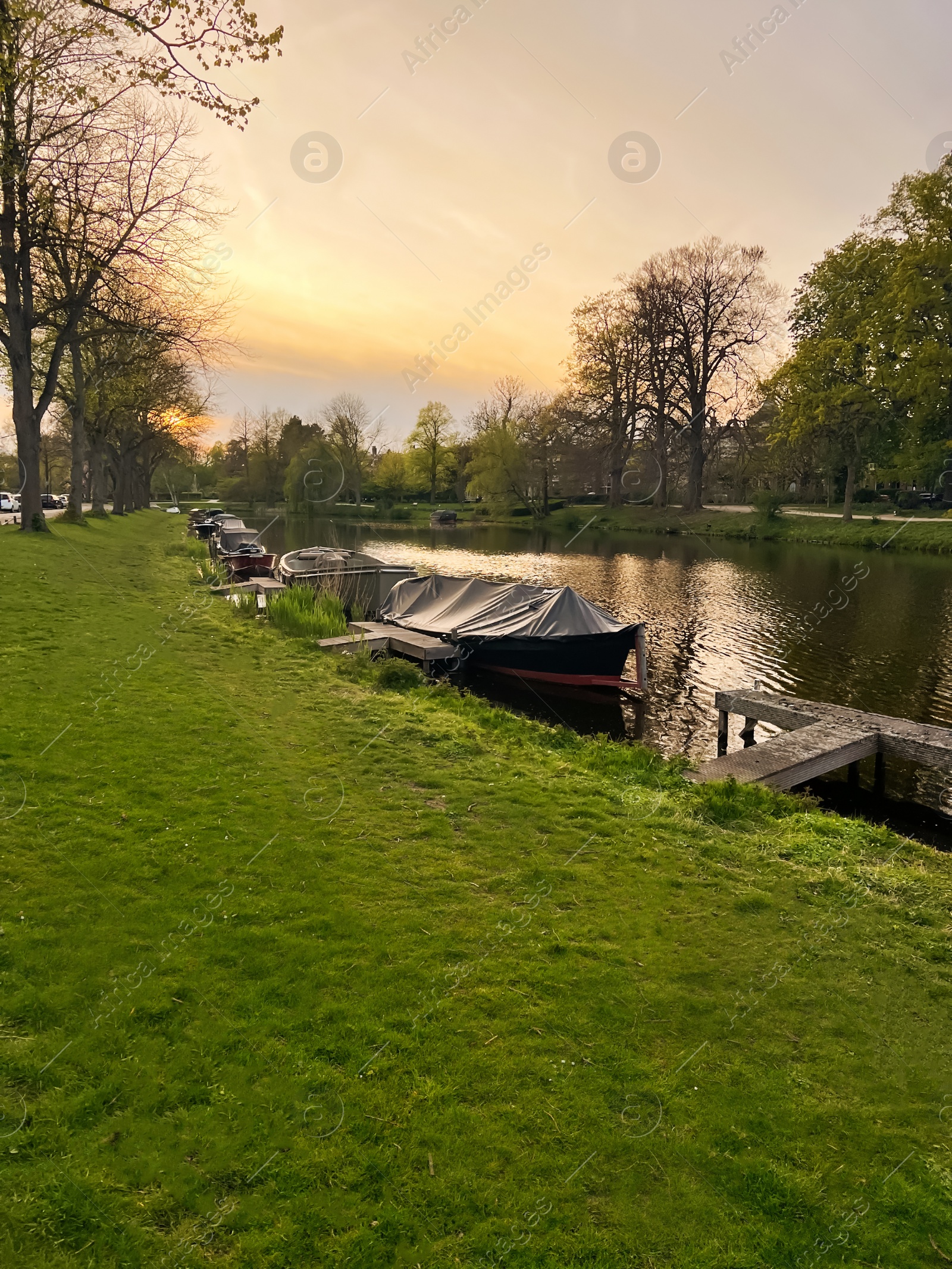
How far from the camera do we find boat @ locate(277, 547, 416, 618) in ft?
75.4

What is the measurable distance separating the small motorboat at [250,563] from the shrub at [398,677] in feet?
61.8

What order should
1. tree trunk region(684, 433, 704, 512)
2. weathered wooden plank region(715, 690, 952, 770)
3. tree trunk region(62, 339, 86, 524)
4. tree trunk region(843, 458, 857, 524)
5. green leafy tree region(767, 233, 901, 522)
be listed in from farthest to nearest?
tree trunk region(684, 433, 704, 512) → tree trunk region(843, 458, 857, 524) → green leafy tree region(767, 233, 901, 522) → tree trunk region(62, 339, 86, 524) → weathered wooden plank region(715, 690, 952, 770)

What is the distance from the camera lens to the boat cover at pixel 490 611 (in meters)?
16.5

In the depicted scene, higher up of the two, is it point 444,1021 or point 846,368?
point 846,368

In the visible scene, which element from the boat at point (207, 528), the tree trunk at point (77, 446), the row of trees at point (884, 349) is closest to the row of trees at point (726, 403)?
the row of trees at point (884, 349)

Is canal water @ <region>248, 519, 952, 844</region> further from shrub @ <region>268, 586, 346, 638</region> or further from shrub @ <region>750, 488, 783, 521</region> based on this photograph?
shrub @ <region>750, 488, 783, 521</region>

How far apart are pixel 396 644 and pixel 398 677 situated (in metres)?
4.26

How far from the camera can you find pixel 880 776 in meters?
11.4

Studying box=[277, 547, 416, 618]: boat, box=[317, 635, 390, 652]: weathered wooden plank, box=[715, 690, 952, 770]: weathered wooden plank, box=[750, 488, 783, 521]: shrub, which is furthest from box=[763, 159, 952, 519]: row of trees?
box=[317, 635, 390, 652]: weathered wooden plank

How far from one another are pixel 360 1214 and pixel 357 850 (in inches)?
126

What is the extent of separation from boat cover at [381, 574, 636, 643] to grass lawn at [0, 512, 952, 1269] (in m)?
8.58

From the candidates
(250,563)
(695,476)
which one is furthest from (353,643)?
(695,476)

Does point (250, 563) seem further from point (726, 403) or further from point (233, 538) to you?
point (726, 403)

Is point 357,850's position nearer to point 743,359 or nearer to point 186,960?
point 186,960
